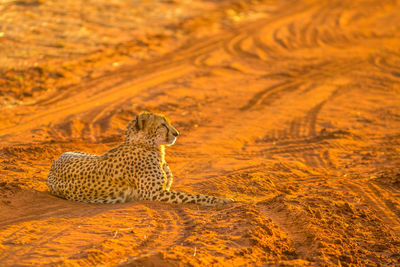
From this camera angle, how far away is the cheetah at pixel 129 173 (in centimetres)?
734

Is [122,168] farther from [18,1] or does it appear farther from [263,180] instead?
[18,1]

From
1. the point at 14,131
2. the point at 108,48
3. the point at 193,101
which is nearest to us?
the point at 14,131

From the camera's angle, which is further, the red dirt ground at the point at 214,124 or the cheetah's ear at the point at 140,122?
the cheetah's ear at the point at 140,122

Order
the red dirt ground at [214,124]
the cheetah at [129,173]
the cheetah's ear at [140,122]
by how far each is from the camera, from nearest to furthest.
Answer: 1. the red dirt ground at [214,124]
2. the cheetah at [129,173]
3. the cheetah's ear at [140,122]

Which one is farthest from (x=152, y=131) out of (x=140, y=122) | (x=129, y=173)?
(x=129, y=173)

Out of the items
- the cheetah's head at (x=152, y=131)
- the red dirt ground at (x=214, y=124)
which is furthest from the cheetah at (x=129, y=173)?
the red dirt ground at (x=214, y=124)

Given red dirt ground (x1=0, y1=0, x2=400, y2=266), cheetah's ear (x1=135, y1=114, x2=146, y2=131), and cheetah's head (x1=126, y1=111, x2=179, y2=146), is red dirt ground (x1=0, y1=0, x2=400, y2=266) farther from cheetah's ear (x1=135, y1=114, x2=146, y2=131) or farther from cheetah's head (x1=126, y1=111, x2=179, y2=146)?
cheetah's ear (x1=135, y1=114, x2=146, y2=131)

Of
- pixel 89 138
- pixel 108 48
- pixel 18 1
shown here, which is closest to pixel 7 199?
pixel 89 138

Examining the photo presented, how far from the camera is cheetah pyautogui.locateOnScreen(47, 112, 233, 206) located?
7.34m

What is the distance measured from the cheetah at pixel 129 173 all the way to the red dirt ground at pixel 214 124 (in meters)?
0.20

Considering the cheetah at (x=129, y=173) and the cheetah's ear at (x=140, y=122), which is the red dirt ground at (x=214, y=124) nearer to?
the cheetah at (x=129, y=173)

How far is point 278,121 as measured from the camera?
12531 millimetres

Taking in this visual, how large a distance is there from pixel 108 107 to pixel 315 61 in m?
8.00

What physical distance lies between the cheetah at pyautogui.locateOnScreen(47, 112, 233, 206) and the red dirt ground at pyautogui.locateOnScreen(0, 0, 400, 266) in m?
0.20
